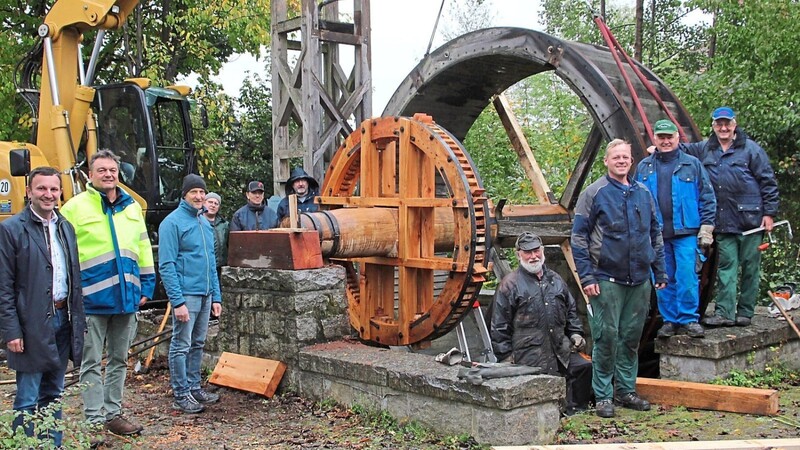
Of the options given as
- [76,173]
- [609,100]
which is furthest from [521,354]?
[76,173]

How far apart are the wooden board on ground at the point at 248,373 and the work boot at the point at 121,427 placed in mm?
1143

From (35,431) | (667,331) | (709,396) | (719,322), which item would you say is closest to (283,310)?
(35,431)

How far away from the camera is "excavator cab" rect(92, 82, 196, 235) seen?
10133 millimetres

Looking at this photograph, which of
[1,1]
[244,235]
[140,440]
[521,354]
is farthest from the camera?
[1,1]

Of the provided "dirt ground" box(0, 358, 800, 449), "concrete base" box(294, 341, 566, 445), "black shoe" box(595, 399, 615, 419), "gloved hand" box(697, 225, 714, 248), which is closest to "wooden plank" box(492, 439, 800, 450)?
"concrete base" box(294, 341, 566, 445)

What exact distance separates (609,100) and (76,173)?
5922mm

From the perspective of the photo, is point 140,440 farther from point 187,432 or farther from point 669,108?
point 669,108

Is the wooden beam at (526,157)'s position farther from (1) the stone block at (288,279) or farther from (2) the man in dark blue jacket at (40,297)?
(2) the man in dark blue jacket at (40,297)

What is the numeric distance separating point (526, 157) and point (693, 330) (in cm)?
371

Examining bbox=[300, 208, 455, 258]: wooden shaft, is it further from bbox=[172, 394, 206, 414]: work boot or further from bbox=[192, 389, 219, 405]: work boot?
bbox=[172, 394, 206, 414]: work boot

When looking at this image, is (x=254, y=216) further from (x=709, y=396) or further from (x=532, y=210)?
(x=709, y=396)

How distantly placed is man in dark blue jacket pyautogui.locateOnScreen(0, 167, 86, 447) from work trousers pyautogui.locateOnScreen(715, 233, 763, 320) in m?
4.74

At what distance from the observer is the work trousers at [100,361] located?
4953 millimetres

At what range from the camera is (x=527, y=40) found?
8031mm
